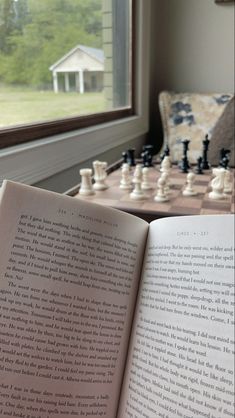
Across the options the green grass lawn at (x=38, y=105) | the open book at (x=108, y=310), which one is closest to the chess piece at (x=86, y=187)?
the green grass lawn at (x=38, y=105)

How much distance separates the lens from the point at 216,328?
360 millimetres

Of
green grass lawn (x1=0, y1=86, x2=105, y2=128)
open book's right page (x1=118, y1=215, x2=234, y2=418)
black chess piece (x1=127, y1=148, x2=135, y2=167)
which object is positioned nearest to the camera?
open book's right page (x1=118, y1=215, x2=234, y2=418)

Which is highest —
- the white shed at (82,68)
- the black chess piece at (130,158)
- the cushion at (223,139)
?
the white shed at (82,68)

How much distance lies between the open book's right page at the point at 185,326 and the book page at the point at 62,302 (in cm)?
3

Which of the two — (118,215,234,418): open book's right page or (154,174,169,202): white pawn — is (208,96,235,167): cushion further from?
(118,215,234,418): open book's right page

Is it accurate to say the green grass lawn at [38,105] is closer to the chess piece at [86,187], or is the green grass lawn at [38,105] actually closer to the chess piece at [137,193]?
the chess piece at [86,187]

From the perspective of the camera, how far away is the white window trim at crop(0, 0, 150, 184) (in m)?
0.90

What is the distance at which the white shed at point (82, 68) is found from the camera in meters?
Result: 1.26

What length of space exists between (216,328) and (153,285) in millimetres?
90

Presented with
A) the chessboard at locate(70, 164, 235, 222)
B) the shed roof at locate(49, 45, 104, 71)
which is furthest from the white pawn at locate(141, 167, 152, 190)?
the shed roof at locate(49, 45, 104, 71)

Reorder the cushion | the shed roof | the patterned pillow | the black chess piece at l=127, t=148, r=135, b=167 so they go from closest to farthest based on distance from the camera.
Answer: the shed roof → the black chess piece at l=127, t=148, r=135, b=167 → the cushion → the patterned pillow

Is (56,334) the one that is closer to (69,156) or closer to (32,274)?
(32,274)

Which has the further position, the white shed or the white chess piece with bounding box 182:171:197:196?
the white shed

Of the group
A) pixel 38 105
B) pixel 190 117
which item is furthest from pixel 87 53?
pixel 190 117
